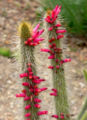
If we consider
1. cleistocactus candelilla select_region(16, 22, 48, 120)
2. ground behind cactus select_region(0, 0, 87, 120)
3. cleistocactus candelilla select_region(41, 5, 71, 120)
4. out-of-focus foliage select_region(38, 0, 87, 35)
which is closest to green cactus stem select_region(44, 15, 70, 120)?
cleistocactus candelilla select_region(41, 5, 71, 120)

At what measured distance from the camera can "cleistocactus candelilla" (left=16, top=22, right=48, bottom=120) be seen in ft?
6.04

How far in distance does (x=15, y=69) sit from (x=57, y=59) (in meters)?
1.61

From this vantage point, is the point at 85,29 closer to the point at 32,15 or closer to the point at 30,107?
the point at 32,15

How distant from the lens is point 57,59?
87.1 inches

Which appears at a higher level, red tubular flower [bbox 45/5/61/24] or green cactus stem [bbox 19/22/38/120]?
red tubular flower [bbox 45/5/61/24]

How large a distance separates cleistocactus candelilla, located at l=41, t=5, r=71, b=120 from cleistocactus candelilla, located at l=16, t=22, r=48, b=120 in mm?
214

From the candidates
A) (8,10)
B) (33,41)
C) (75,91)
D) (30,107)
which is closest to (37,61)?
(33,41)

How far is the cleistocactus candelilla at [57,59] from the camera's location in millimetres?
2100

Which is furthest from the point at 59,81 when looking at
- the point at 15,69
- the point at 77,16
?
the point at 77,16

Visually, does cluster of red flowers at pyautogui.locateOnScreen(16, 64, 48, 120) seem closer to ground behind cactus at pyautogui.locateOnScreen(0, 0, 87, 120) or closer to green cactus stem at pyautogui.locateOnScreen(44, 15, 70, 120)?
green cactus stem at pyautogui.locateOnScreen(44, 15, 70, 120)

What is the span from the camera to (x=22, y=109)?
84.4 inches

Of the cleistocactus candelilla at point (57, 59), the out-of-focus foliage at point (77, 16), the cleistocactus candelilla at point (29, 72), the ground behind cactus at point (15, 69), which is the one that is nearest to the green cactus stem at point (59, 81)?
the cleistocactus candelilla at point (57, 59)

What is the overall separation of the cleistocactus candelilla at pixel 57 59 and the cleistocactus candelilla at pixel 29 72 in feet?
0.70

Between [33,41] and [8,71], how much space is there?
229 cm
